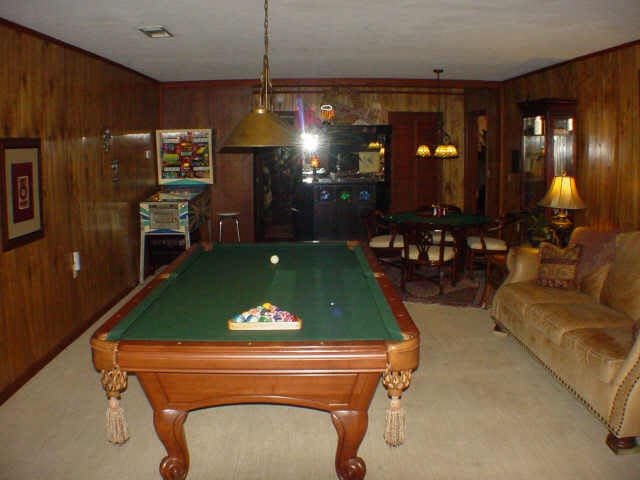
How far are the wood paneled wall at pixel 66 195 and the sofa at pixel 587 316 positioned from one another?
3799 mm

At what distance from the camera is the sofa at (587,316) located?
11.0ft

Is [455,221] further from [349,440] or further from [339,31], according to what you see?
[349,440]

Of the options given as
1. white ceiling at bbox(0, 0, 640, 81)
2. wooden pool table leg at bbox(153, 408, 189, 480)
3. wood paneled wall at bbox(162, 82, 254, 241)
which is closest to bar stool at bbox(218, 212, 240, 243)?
wood paneled wall at bbox(162, 82, 254, 241)

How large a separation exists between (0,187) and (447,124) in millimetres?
7465

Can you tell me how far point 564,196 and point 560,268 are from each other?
1.34 metres

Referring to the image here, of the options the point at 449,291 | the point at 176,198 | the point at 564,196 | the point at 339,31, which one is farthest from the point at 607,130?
the point at 176,198

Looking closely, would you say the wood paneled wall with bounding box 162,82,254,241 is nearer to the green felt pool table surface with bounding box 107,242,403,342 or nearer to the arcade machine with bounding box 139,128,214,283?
the arcade machine with bounding box 139,128,214,283

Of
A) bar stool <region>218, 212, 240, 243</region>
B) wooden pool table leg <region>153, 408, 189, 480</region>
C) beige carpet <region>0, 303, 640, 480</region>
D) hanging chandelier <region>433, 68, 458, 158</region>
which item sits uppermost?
hanging chandelier <region>433, 68, 458, 158</region>

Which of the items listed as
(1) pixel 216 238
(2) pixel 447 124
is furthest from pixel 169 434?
(2) pixel 447 124

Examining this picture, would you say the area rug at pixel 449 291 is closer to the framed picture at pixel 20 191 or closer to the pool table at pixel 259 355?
the pool table at pixel 259 355

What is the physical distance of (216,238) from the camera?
901 centimetres

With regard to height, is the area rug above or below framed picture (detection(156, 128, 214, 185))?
below

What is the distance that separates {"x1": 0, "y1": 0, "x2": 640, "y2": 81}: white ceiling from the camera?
4203 mm

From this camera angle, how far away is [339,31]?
5.12 m
